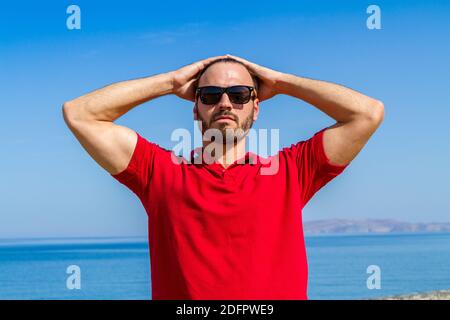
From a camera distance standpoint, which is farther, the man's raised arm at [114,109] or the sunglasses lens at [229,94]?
the sunglasses lens at [229,94]

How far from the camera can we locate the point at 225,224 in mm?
4500

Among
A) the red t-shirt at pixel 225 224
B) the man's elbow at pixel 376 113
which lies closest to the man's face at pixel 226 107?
the red t-shirt at pixel 225 224

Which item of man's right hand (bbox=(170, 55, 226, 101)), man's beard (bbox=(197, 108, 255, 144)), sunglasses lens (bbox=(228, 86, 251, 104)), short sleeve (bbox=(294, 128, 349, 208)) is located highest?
man's right hand (bbox=(170, 55, 226, 101))

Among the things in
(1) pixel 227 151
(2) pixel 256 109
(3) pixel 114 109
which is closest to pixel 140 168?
(3) pixel 114 109

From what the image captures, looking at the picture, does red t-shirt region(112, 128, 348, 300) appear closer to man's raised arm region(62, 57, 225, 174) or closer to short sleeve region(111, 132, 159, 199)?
short sleeve region(111, 132, 159, 199)

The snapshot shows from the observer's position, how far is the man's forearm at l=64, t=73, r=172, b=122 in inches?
193

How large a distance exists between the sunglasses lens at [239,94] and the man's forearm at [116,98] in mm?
487

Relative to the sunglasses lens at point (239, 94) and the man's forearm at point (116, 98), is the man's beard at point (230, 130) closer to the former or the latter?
the sunglasses lens at point (239, 94)

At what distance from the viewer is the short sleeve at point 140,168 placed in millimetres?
4770

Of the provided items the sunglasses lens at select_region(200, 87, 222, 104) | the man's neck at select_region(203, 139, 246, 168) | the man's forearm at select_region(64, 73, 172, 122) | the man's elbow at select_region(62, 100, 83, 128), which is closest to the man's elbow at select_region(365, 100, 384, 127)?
the man's neck at select_region(203, 139, 246, 168)

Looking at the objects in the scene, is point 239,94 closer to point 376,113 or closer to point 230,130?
point 230,130

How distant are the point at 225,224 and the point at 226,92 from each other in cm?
99
